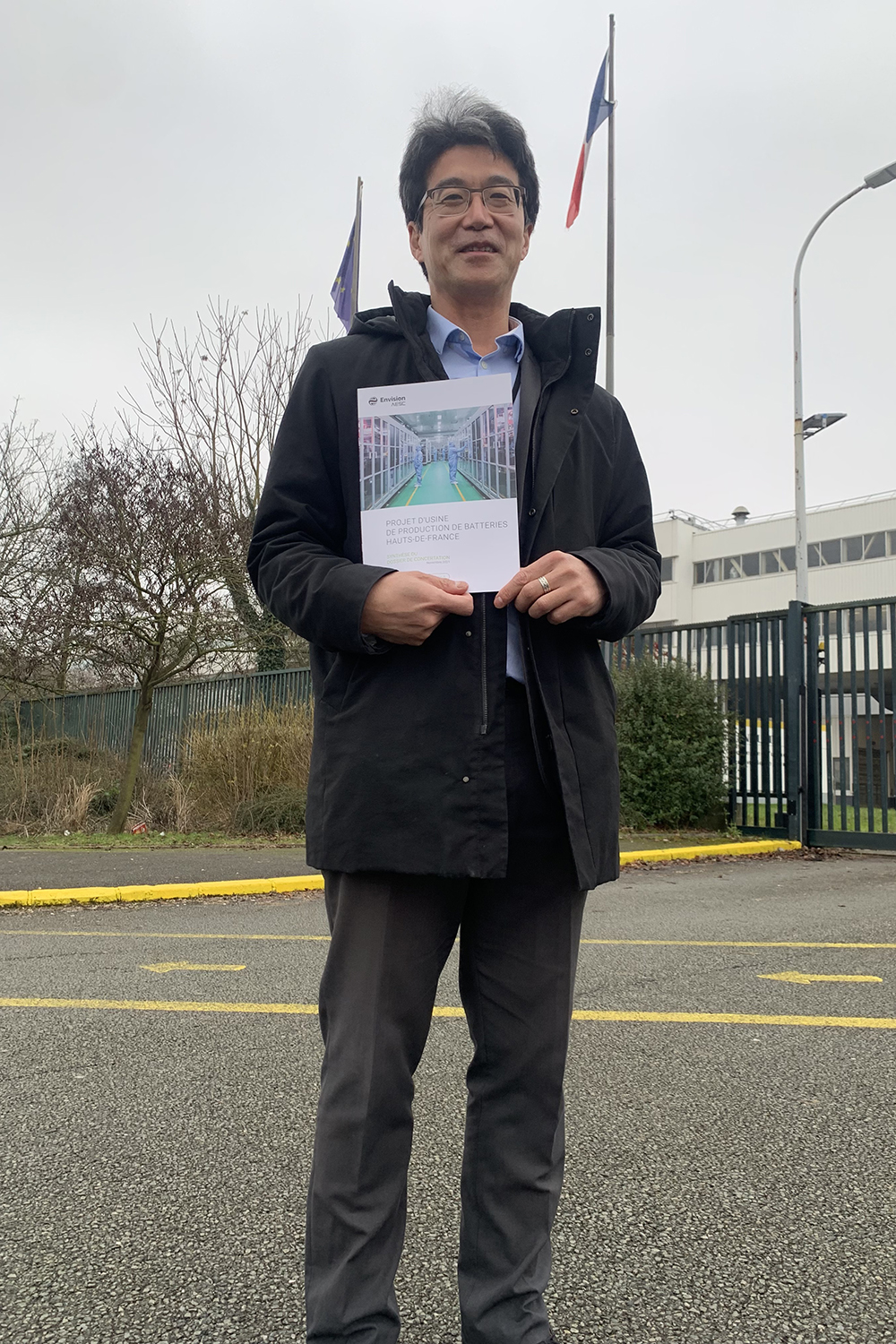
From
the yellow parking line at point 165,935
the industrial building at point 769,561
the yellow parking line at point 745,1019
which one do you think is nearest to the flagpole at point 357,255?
the yellow parking line at point 165,935

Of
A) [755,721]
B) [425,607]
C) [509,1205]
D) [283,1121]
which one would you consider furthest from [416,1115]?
[755,721]

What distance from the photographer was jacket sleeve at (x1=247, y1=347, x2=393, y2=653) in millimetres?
1745

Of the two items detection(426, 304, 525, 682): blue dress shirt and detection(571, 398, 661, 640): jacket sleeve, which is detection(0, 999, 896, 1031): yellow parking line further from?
detection(426, 304, 525, 682): blue dress shirt

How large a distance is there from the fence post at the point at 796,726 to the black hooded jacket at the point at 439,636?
967cm

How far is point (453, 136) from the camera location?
1875 mm

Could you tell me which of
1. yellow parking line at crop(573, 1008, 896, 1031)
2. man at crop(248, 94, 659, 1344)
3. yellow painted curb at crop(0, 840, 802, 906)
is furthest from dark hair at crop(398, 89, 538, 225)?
yellow painted curb at crop(0, 840, 802, 906)

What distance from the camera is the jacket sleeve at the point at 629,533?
70.8 inches

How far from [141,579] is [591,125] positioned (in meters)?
11.5

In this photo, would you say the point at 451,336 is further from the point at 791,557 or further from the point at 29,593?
the point at 791,557

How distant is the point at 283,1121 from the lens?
2.88m

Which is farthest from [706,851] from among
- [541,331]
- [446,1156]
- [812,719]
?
[541,331]

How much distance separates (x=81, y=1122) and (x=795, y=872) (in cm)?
752

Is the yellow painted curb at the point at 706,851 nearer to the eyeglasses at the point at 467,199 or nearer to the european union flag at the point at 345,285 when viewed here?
the eyeglasses at the point at 467,199

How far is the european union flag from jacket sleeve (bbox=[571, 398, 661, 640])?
14.9 meters
